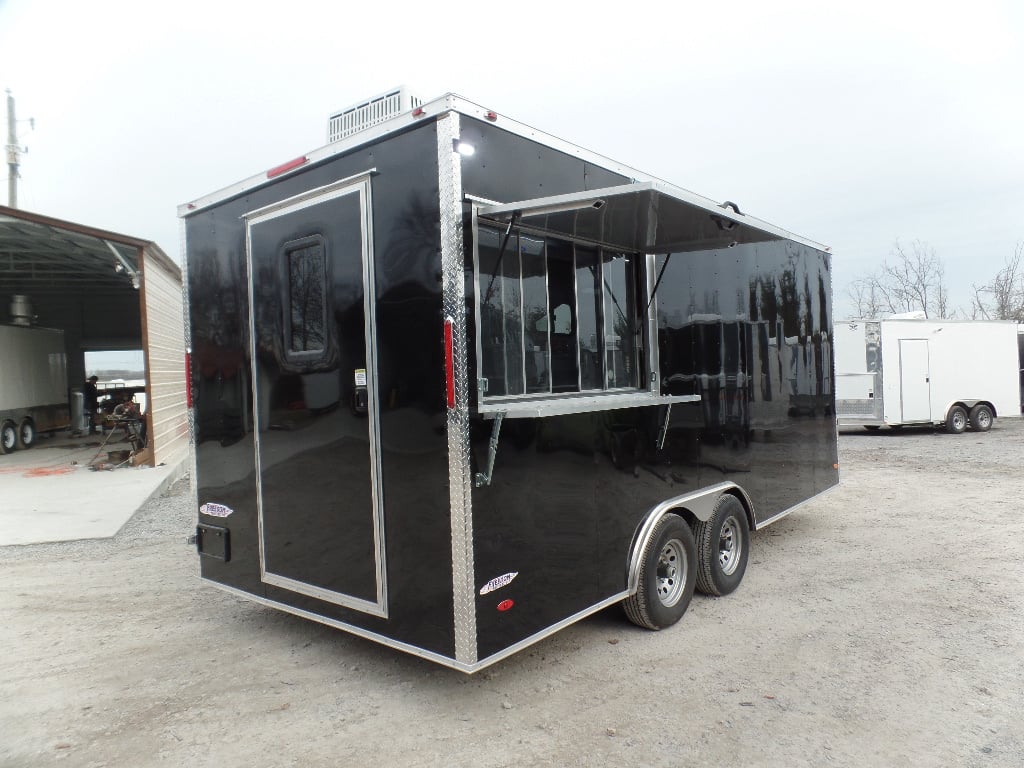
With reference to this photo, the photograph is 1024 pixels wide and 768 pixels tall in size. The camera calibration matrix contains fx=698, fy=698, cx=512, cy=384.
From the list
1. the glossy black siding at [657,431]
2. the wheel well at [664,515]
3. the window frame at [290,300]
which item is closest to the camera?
the glossy black siding at [657,431]

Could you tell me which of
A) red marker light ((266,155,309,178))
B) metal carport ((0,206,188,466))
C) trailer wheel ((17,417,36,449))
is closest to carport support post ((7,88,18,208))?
metal carport ((0,206,188,466))

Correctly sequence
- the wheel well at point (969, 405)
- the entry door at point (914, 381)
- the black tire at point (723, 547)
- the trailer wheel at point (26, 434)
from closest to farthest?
1. the black tire at point (723, 547)
2. the entry door at point (914, 381)
3. the wheel well at point (969, 405)
4. the trailer wheel at point (26, 434)

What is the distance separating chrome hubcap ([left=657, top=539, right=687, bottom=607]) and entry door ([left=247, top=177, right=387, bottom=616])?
1878 mm

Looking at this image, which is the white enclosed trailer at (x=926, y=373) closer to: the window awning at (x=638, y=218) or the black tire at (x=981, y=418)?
the black tire at (x=981, y=418)

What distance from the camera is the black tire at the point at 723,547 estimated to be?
15.3ft

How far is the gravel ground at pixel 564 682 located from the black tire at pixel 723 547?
0.16 metres

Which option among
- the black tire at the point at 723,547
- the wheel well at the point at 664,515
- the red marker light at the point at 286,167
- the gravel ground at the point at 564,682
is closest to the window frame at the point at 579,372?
the wheel well at the point at 664,515

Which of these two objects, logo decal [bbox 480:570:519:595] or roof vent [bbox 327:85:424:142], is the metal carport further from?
logo decal [bbox 480:570:519:595]

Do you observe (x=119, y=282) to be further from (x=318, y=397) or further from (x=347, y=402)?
(x=347, y=402)

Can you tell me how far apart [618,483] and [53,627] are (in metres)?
3.79

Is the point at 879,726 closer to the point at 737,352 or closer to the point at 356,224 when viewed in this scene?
the point at 737,352

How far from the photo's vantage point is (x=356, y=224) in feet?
11.1

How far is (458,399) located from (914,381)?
1388cm

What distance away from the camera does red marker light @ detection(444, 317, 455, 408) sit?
299cm
